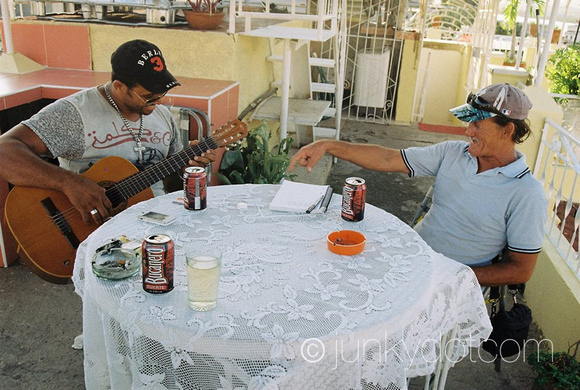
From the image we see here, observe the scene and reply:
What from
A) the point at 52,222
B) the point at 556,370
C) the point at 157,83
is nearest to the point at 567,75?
the point at 556,370

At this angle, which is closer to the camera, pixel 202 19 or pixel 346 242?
pixel 346 242

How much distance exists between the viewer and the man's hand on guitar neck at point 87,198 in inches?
93.9

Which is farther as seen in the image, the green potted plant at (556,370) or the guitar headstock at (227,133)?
the guitar headstock at (227,133)

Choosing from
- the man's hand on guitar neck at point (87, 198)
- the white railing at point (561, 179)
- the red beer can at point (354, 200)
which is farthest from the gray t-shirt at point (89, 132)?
the white railing at point (561, 179)

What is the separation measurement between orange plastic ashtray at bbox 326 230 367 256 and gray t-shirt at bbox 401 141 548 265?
28.3 inches

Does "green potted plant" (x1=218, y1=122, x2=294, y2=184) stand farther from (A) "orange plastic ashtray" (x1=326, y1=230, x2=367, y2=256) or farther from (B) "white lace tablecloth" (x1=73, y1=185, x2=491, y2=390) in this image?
(A) "orange plastic ashtray" (x1=326, y1=230, x2=367, y2=256)

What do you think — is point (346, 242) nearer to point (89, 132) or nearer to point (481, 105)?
point (481, 105)

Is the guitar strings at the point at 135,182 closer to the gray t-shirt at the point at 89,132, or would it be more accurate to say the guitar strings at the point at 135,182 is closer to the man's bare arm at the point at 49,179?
the man's bare arm at the point at 49,179

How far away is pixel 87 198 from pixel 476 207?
5.85 ft

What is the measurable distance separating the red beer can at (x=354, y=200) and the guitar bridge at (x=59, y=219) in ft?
4.28

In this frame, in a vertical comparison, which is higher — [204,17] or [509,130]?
[204,17]

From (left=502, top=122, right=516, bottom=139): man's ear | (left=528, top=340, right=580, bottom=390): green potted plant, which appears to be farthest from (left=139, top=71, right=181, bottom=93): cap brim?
(left=528, top=340, right=580, bottom=390): green potted plant

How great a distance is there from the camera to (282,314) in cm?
149

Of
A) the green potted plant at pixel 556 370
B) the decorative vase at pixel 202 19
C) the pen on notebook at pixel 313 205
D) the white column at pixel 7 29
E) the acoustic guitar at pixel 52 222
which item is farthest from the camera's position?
the decorative vase at pixel 202 19
